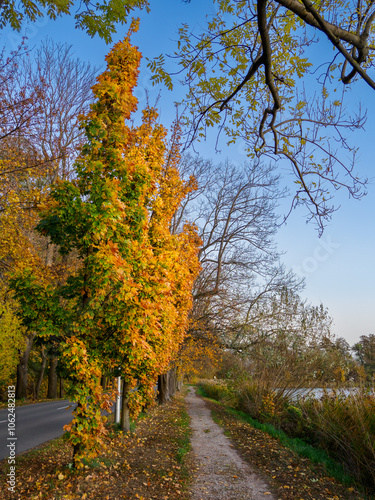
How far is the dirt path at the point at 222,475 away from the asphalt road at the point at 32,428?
3.22 m

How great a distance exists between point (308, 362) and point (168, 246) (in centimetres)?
608

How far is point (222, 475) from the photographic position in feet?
20.6

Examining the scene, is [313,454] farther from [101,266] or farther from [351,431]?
[101,266]

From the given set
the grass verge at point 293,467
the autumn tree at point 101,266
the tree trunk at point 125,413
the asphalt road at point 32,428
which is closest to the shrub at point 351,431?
the grass verge at point 293,467

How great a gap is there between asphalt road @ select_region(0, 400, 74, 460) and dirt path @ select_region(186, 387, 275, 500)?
10.6ft

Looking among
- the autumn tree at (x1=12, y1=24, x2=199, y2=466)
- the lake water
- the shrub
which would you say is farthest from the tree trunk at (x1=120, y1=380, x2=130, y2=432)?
the lake water

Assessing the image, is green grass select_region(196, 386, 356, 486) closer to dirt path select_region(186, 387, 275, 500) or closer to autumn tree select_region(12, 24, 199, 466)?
dirt path select_region(186, 387, 275, 500)

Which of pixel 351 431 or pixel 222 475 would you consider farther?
pixel 351 431

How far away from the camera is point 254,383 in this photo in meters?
12.8

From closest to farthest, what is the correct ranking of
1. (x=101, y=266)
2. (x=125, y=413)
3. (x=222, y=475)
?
(x=101, y=266) → (x=222, y=475) → (x=125, y=413)

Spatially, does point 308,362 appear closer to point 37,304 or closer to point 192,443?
point 192,443

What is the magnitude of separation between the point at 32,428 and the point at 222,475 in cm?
687

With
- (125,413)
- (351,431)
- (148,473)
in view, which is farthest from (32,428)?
(351,431)

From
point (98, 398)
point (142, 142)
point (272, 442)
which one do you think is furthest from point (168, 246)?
point (272, 442)
